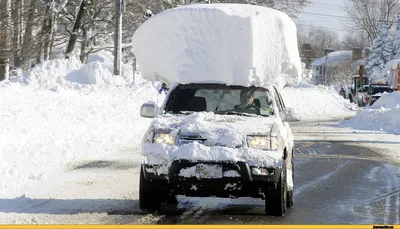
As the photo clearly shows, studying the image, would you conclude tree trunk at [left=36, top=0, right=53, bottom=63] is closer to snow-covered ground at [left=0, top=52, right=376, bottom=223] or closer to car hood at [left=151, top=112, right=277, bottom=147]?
snow-covered ground at [left=0, top=52, right=376, bottom=223]

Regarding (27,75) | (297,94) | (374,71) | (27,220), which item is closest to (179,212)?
(27,220)

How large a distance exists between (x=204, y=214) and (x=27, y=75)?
22.3m

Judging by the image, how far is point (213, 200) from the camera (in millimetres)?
10633

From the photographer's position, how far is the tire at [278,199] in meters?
9.27

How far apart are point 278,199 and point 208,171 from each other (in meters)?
0.99

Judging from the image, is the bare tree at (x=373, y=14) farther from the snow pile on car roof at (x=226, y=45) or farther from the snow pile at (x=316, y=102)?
the snow pile on car roof at (x=226, y=45)

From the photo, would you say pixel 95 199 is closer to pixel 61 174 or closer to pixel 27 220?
pixel 27 220

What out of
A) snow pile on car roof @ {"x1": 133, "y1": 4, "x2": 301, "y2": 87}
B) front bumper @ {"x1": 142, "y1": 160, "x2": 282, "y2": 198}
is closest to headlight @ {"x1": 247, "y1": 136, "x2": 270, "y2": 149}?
front bumper @ {"x1": 142, "y1": 160, "x2": 282, "y2": 198}

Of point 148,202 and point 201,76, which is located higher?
point 201,76

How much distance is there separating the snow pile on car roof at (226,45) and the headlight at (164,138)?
1731mm

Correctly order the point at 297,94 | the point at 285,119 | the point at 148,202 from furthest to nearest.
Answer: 1. the point at 297,94
2. the point at 285,119
3. the point at 148,202

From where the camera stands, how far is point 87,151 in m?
17.4

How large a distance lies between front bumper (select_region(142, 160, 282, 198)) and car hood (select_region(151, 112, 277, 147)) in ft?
0.96

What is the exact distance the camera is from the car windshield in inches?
404
